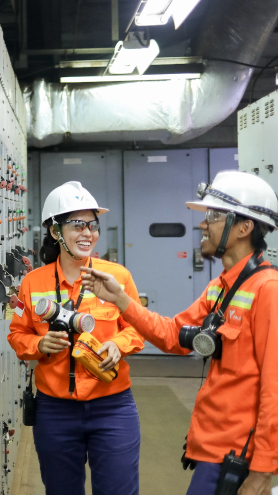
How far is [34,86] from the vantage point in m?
5.20

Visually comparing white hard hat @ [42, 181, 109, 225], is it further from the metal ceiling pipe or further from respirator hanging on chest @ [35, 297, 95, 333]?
the metal ceiling pipe

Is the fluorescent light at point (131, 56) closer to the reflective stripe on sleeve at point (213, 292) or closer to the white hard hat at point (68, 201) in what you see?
the white hard hat at point (68, 201)

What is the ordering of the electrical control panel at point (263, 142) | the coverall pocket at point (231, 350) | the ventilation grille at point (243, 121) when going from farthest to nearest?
the ventilation grille at point (243, 121), the electrical control panel at point (263, 142), the coverall pocket at point (231, 350)

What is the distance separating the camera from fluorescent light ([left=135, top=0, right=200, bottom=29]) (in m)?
3.14

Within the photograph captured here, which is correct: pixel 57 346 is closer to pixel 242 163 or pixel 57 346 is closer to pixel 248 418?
pixel 248 418

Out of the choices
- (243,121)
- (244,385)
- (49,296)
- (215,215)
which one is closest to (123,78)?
(243,121)

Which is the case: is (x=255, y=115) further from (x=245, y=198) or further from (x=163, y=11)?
(x=245, y=198)

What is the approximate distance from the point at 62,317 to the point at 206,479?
0.74 m

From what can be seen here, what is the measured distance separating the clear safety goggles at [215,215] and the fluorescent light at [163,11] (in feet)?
5.78

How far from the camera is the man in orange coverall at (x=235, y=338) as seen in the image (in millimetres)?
1510

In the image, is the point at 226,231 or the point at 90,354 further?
the point at 90,354

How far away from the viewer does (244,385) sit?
161cm

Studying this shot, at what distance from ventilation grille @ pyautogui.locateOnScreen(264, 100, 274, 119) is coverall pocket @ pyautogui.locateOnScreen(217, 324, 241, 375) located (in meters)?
2.02

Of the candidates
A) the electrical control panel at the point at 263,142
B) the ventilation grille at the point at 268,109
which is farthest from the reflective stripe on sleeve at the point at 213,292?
the ventilation grille at the point at 268,109
